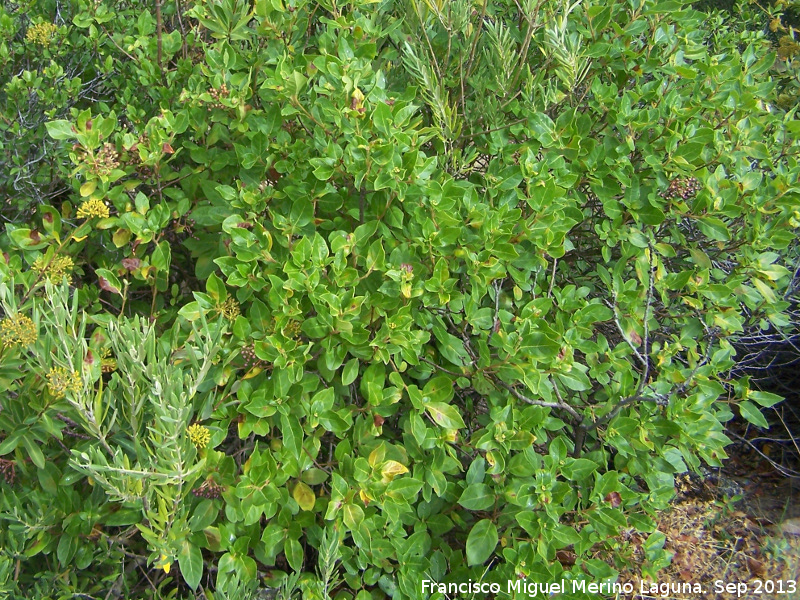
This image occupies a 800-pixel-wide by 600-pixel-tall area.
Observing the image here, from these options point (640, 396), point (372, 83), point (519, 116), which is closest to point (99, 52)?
point (372, 83)

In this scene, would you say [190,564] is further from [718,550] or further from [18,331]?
[718,550]

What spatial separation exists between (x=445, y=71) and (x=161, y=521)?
1.75m

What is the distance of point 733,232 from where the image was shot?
8.29 feet

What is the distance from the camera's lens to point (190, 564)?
68.8 inches

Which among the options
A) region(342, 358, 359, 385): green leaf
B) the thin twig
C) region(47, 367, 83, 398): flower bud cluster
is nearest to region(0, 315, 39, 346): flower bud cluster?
region(47, 367, 83, 398): flower bud cluster

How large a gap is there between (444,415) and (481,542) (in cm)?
42

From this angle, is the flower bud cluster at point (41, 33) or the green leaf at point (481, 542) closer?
the green leaf at point (481, 542)

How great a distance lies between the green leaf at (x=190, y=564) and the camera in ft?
5.69

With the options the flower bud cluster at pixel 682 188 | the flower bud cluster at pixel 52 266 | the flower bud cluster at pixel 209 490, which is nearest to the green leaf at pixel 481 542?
the flower bud cluster at pixel 209 490

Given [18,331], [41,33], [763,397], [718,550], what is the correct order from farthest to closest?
[718,550], [41,33], [763,397], [18,331]

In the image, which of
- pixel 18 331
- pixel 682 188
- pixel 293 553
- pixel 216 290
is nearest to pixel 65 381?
pixel 18 331

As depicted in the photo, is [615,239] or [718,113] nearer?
[615,239]

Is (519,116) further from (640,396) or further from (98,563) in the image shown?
(98,563)

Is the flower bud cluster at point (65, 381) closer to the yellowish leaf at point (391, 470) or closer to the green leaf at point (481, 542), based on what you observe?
the yellowish leaf at point (391, 470)
